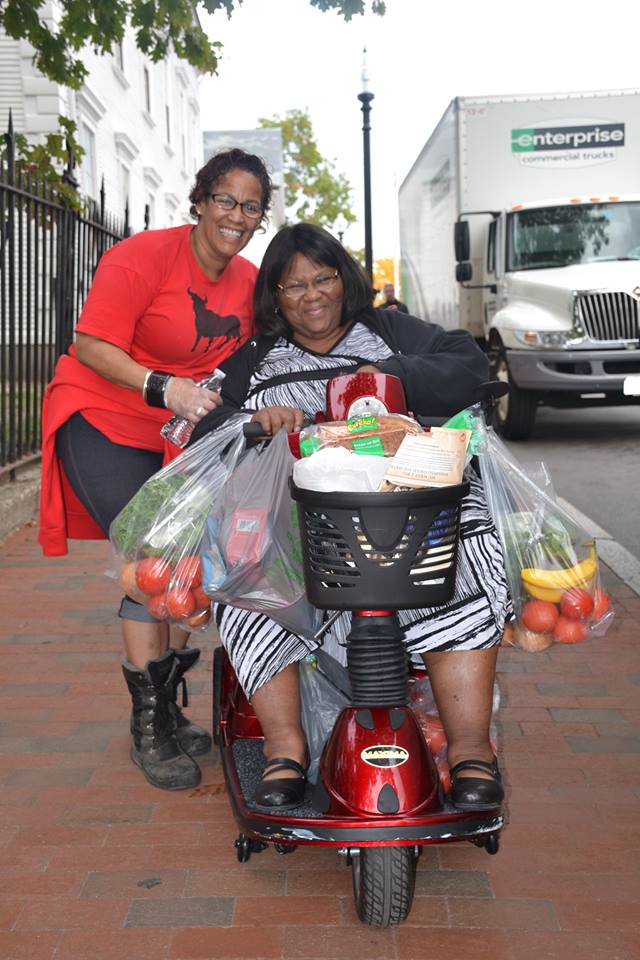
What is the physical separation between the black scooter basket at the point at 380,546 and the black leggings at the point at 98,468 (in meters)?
1.16

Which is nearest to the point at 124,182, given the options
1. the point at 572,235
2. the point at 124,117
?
the point at 124,117

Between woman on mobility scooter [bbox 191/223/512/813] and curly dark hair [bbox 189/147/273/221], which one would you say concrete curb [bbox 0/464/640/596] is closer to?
woman on mobility scooter [bbox 191/223/512/813]

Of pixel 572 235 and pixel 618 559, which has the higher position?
pixel 572 235

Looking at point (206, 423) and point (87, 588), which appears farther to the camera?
point (87, 588)

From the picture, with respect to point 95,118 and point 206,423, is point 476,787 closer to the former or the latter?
point 206,423

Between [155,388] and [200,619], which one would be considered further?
[155,388]

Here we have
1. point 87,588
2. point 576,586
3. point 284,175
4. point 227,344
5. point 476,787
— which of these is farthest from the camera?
point 284,175

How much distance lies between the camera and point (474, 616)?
8.79ft

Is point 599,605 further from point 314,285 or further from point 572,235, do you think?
point 572,235

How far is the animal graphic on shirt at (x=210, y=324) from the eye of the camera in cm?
342

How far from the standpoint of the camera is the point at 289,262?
3.34m

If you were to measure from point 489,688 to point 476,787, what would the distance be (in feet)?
0.85

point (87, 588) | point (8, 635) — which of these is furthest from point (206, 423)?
point (87, 588)

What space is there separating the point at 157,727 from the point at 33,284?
551cm
